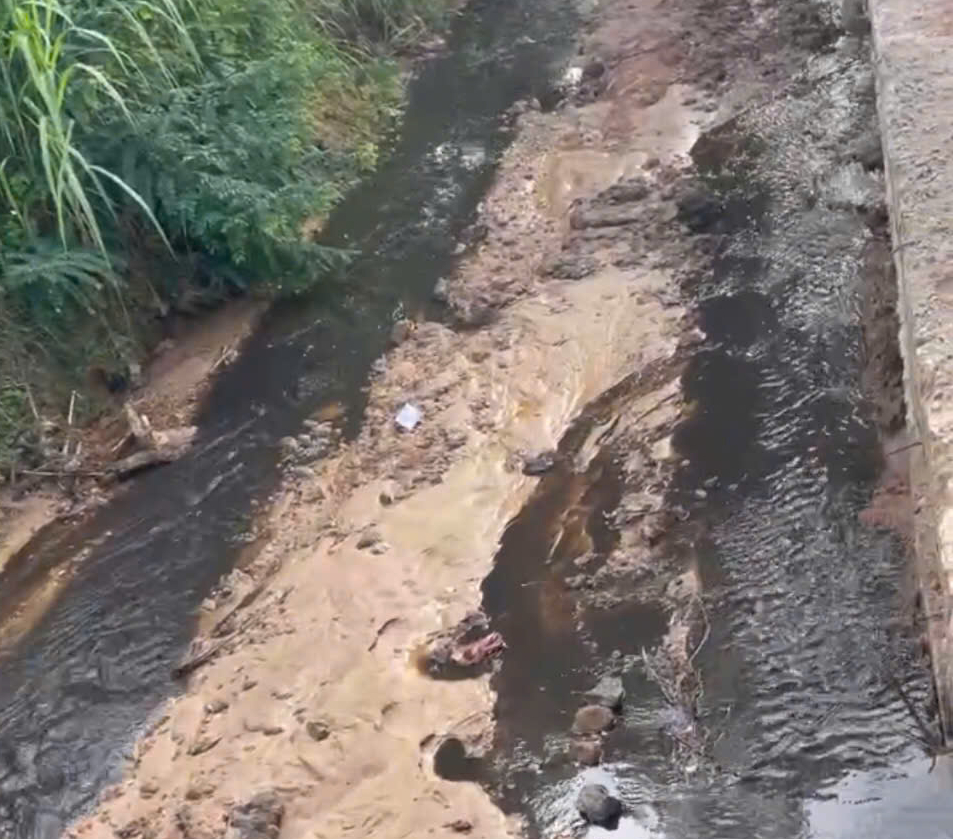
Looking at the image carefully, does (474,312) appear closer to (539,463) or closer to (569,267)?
(569,267)

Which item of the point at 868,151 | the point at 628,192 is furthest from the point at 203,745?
the point at 868,151

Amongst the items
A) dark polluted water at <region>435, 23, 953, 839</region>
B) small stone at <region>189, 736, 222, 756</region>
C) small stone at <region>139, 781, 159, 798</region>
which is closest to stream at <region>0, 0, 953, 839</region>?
dark polluted water at <region>435, 23, 953, 839</region>

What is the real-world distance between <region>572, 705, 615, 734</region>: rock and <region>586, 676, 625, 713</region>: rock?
2 centimetres

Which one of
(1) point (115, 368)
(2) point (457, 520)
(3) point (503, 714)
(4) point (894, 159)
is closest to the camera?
(3) point (503, 714)

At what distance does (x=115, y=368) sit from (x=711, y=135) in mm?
3090

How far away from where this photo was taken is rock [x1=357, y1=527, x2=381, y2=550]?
193 inches

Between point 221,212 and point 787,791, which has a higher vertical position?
point 221,212

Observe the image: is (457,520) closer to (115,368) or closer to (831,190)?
(115,368)

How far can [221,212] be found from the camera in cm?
599

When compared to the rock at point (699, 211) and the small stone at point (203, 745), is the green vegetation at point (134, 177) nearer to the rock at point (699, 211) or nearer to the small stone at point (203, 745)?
the rock at point (699, 211)

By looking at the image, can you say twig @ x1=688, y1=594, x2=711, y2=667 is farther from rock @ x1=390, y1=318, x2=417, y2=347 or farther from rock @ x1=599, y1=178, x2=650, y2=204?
rock @ x1=599, y1=178, x2=650, y2=204

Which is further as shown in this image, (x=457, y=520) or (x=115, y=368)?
(x=115, y=368)

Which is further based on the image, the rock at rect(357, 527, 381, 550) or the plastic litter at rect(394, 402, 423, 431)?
the plastic litter at rect(394, 402, 423, 431)

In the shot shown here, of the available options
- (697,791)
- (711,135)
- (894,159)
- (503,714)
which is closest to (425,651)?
(503,714)
